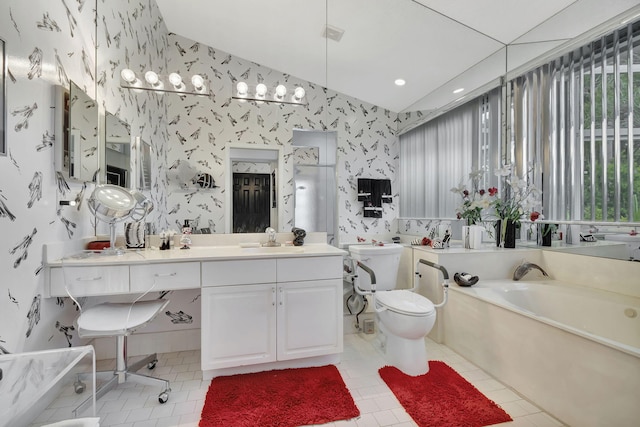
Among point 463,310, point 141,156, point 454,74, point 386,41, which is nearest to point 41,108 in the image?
point 141,156

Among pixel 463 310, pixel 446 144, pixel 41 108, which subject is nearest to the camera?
pixel 41 108

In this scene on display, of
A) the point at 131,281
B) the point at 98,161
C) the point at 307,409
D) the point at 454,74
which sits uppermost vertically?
the point at 454,74

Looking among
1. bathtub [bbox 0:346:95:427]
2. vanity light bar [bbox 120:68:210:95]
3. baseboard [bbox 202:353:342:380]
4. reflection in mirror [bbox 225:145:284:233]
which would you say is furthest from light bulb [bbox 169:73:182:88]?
baseboard [bbox 202:353:342:380]

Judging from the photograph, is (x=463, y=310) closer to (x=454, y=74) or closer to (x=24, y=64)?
(x=454, y=74)

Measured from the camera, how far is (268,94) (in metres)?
2.25

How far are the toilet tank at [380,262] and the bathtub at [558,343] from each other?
490 mm

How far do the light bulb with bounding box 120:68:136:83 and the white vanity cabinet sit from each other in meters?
1.49

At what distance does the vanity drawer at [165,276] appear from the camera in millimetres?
1592

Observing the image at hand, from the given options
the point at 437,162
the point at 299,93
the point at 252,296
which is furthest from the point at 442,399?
the point at 299,93

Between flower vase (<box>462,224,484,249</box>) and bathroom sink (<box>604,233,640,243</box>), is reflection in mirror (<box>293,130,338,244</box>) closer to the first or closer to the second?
flower vase (<box>462,224,484,249</box>)

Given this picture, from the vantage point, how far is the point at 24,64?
126 cm

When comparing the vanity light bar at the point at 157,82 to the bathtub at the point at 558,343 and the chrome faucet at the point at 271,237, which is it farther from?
the bathtub at the point at 558,343

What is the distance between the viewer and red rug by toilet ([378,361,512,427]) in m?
1.42

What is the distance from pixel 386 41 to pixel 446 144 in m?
1.19
